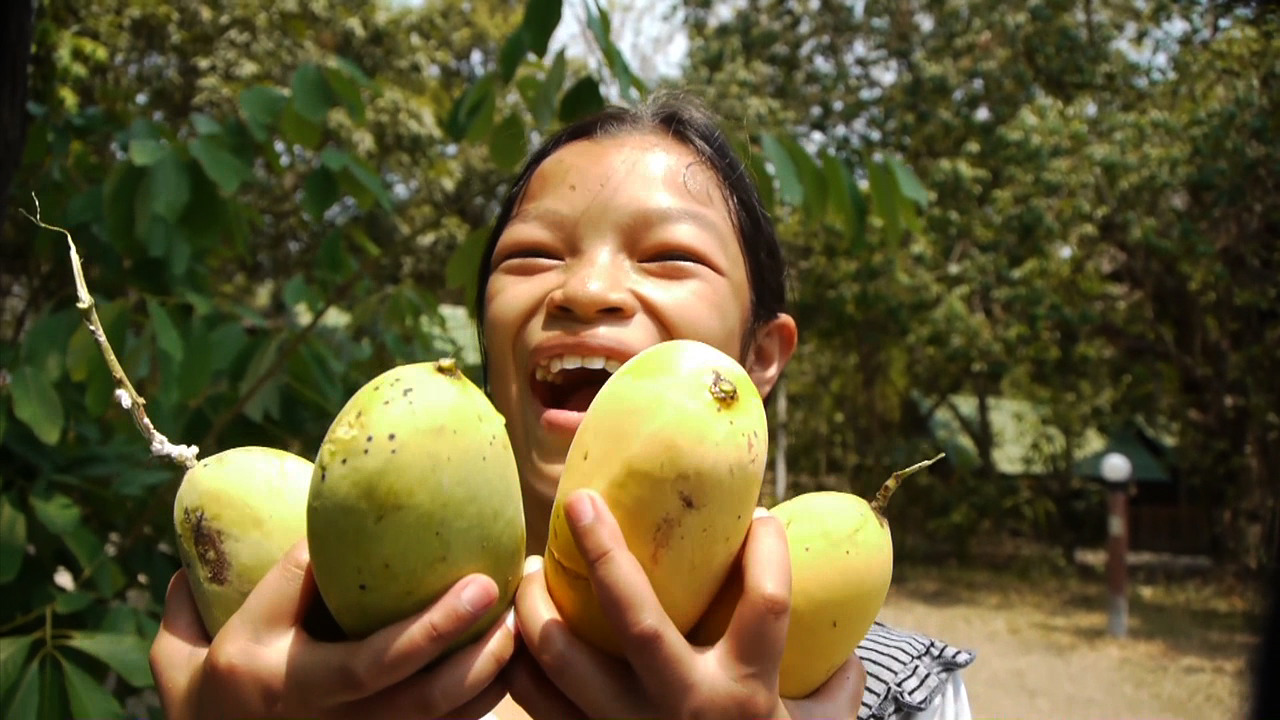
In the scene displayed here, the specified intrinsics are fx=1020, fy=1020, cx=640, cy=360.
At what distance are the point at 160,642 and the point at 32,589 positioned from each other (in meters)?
1.44

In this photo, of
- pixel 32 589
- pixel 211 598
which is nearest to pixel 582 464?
pixel 211 598

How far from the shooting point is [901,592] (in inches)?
501

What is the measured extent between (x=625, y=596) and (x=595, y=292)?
654 millimetres

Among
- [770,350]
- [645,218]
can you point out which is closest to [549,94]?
[770,350]

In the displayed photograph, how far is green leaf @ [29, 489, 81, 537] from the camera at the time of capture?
214 centimetres

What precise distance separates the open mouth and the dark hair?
0.77ft

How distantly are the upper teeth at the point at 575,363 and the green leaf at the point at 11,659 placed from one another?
1.23 m

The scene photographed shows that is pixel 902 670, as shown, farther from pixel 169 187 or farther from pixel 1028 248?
pixel 1028 248

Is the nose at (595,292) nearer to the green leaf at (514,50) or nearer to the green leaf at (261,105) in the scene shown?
the green leaf at (514,50)

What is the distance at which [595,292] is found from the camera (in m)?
1.44

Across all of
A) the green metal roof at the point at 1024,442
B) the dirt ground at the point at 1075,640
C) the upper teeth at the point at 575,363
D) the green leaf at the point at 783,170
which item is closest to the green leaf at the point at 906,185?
the green leaf at the point at 783,170

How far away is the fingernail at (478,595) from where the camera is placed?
849mm

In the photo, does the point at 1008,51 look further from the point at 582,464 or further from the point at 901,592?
the point at 582,464

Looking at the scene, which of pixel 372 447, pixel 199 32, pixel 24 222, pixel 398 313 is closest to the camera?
pixel 372 447
